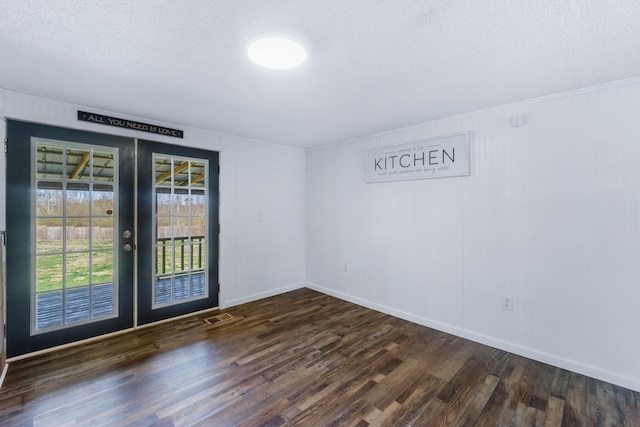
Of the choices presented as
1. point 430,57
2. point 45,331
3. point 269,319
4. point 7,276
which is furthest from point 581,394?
point 7,276

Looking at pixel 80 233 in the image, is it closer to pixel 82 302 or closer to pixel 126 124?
pixel 82 302

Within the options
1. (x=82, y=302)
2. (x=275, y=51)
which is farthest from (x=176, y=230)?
(x=275, y=51)

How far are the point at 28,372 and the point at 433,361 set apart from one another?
3454mm

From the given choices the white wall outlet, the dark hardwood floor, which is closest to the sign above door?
the dark hardwood floor

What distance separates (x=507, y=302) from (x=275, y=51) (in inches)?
118

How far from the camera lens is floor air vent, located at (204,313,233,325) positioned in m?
3.43

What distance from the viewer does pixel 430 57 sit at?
74.7 inches

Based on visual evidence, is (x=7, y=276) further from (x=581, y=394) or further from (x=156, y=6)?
(x=581, y=394)

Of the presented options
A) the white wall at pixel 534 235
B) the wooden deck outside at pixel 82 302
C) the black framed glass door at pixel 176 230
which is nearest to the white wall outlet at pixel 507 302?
the white wall at pixel 534 235

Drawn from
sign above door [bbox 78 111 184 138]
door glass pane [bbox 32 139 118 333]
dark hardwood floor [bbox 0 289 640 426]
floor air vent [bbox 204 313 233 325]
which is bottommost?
dark hardwood floor [bbox 0 289 640 426]

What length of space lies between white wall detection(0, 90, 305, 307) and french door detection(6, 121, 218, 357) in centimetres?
18

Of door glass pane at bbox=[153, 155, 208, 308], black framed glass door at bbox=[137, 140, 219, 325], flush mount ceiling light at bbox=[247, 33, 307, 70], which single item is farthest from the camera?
door glass pane at bbox=[153, 155, 208, 308]

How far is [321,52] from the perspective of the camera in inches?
71.6

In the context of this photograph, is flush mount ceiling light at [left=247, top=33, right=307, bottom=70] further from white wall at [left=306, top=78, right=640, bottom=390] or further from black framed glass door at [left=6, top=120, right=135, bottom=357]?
black framed glass door at [left=6, top=120, right=135, bottom=357]
